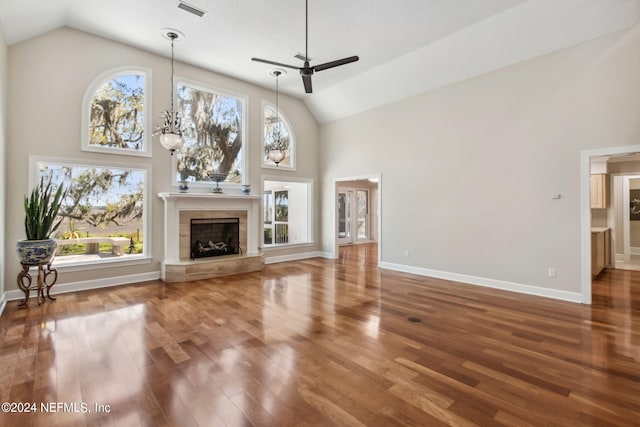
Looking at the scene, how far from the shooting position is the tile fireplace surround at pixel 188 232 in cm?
577

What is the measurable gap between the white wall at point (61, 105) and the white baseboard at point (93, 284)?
63 mm

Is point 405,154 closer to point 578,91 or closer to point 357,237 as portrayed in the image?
point 578,91

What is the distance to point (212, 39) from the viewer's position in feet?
17.0

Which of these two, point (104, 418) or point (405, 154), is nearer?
point (104, 418)

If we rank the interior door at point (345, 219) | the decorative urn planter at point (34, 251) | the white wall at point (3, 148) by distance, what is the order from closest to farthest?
the decorative urn planter at point (34, 251), the white wall at point (3, 148), the interior door at point (345, 219)

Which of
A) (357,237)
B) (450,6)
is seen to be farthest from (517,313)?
(357,237)

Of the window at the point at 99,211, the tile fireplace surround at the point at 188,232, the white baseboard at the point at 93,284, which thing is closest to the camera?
the white baseboard at the point at 93,284

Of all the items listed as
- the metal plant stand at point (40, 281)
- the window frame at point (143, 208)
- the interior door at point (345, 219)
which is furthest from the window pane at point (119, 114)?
the interior door at point (345, 219)

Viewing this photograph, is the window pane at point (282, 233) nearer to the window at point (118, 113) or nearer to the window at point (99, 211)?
the window at point (99, 211)

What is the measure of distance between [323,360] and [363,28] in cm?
477

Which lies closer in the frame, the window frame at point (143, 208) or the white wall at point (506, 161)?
the white wall at point (506, 161)

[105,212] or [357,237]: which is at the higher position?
[105,212]

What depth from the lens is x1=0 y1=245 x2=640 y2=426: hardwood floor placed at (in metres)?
2.00

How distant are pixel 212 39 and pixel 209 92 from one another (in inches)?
62.3
